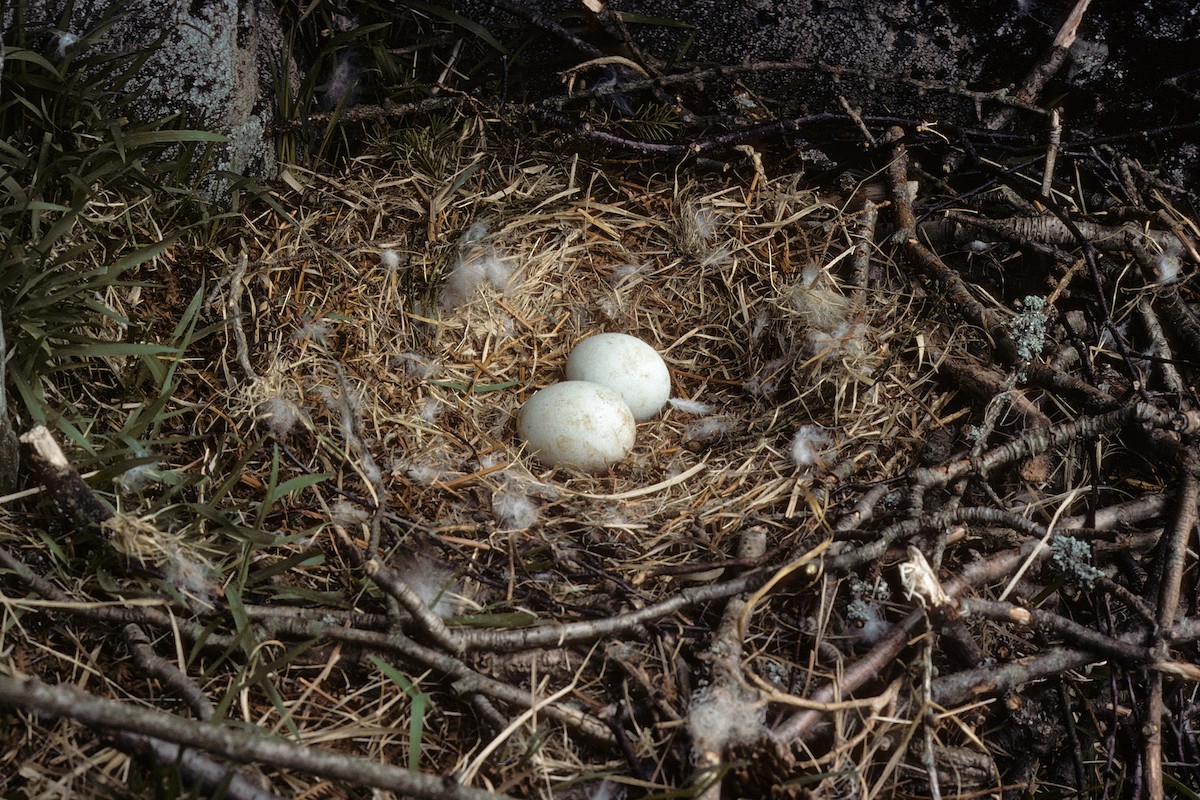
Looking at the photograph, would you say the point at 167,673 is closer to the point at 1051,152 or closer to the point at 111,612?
the point at 111,612

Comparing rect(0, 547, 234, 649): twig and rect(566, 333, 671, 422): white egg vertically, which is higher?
rect(566, 333, 671, 422): white egg

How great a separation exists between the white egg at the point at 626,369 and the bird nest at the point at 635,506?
0.11 meters

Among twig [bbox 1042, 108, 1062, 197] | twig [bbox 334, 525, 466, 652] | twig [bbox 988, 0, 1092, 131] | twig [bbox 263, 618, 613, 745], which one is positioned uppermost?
twig [bbox 988, 0, 1092, 131]

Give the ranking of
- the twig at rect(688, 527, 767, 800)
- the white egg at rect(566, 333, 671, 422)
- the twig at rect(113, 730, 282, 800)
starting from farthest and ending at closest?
1. the white egg at rect(566, 333, 671, 422)
2. the twig at rect(688, 527, 767, 800)
3. the twig at rect(113, 730, 282, 800)

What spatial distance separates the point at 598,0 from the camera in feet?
8.02

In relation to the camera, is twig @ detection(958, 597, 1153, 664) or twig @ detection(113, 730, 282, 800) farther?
twig @ detection(958, 597, 1153, 664)

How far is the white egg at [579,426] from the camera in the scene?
1.98 metres

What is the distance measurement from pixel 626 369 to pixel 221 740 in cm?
126

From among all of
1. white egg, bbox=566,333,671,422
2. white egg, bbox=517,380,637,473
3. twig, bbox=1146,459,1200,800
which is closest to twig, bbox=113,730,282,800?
white egg, bbox=517,380,637,473

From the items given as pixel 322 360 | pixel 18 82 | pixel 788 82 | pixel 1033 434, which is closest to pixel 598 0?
pixel 788 82

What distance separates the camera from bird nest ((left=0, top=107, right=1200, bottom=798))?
1434 millimetres

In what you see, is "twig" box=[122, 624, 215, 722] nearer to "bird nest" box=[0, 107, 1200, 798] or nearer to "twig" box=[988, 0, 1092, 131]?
"bird nest" box=[0, 107, 1200, 798]

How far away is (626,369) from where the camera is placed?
83.4 inches

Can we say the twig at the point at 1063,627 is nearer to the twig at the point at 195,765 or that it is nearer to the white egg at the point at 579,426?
the white egg at the point at 579,426
